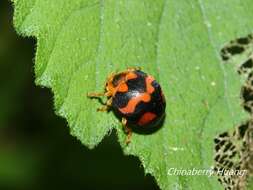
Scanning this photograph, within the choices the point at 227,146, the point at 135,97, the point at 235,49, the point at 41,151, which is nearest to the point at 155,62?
the point at 135,97

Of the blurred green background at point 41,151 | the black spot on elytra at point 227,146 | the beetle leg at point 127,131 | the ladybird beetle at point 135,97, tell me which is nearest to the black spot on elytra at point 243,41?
the black spot on elytra at point 227,146

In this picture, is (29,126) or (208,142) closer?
(208,142)

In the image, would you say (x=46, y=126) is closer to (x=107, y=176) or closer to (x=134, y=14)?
(x=107, y=176)

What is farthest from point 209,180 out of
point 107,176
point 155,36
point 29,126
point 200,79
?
point 29,126

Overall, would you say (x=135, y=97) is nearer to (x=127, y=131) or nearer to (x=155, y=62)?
(x=127, y=131)

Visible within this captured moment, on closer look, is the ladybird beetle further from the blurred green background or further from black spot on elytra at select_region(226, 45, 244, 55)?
the blurred green background

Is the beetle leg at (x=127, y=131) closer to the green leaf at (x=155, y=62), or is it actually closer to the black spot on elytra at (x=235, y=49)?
the green leaf at (x=155, y=62)
